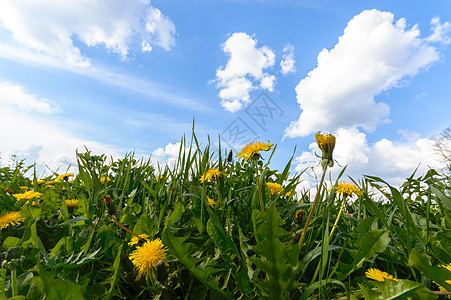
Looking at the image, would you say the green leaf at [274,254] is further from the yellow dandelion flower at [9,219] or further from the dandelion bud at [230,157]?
the yellow dandelion flower at [9,219]

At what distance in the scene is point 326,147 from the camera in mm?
1198

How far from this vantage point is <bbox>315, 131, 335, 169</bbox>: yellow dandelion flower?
1192 millimetres

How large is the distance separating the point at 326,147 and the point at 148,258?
87cm

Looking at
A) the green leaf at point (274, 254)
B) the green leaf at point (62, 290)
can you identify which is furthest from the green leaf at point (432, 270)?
the green leaf at point (62, 290)

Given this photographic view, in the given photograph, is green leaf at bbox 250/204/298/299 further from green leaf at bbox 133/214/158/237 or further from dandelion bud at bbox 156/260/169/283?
green leaf at bbox 133/214/158/237

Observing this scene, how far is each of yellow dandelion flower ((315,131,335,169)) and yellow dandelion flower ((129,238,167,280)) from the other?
779 mm

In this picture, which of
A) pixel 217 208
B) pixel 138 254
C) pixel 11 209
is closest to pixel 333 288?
pixel 217 208

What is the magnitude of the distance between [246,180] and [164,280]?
114 cm

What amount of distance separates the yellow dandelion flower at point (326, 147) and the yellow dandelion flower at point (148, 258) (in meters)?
0.78

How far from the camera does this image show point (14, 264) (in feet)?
3.16

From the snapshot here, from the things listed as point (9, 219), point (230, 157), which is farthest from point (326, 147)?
point (9, 219)

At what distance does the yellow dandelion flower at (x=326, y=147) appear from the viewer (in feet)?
3.91

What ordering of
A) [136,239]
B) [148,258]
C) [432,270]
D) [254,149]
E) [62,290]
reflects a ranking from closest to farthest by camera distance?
1. [62,290]
2. [432,270]
3. [148,258]
4. [136,239]
5. [254,149]

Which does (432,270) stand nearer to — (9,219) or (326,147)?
(326,147)
